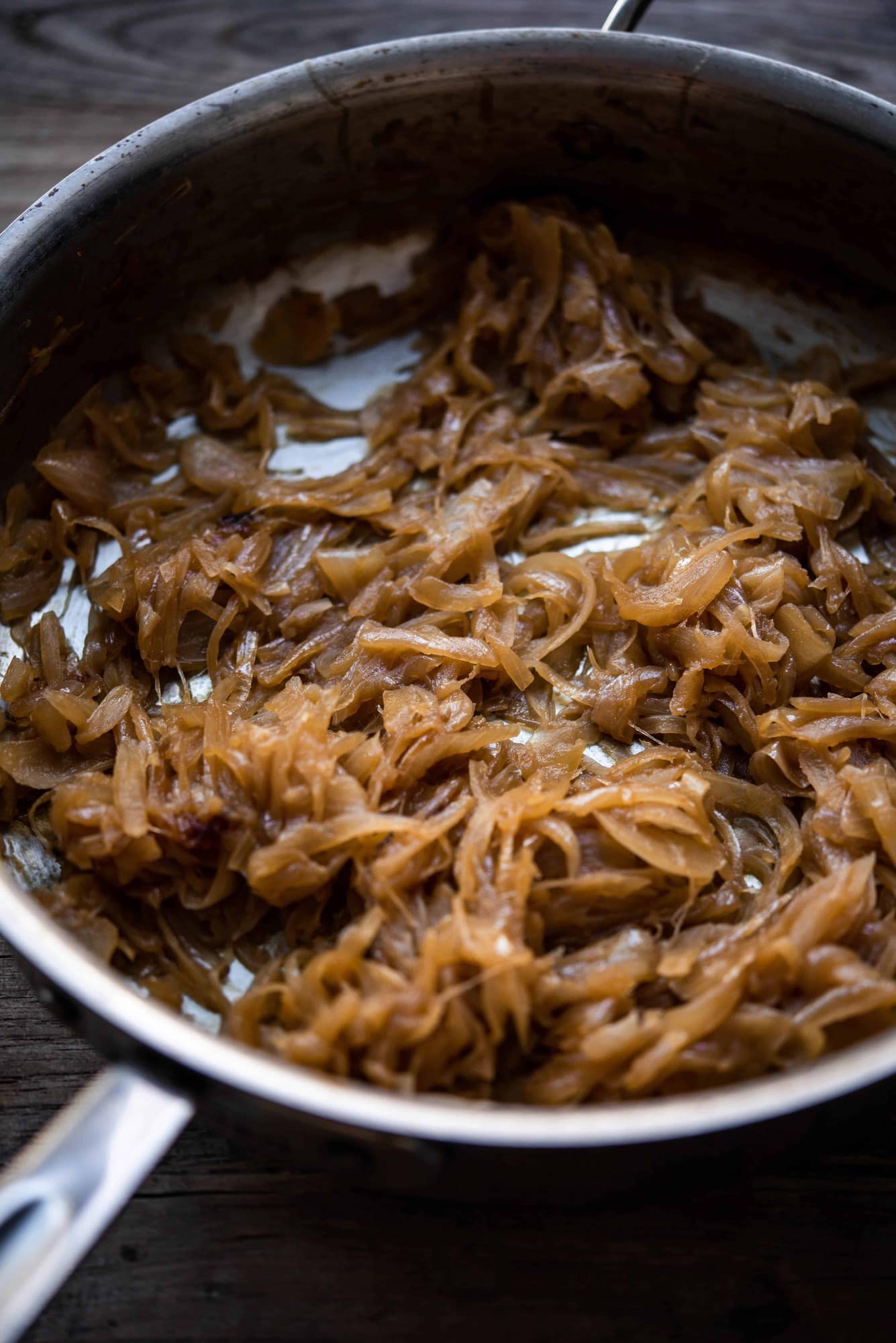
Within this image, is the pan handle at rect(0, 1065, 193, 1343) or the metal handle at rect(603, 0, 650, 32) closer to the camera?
the pan handle at rect(0, 1065, 193, 1343)

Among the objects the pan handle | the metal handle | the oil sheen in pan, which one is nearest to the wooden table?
the pan handle

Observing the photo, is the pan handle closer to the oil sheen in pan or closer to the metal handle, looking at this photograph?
the oil sheen in pan

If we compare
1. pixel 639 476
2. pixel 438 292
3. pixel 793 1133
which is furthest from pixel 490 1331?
pixel 438 292

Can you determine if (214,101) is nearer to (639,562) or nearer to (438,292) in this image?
(438,292)

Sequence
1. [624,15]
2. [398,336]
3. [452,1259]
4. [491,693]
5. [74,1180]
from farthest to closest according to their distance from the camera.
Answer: [398,336] < [624,15] < [491,693] < [452,1259] < [74,1180]

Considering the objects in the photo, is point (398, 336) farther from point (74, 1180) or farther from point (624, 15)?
point (74, 1180)

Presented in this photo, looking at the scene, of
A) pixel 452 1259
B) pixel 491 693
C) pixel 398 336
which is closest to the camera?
pixel 452 1259

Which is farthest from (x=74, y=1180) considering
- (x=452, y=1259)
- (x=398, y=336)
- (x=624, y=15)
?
(x=624, y=15)
